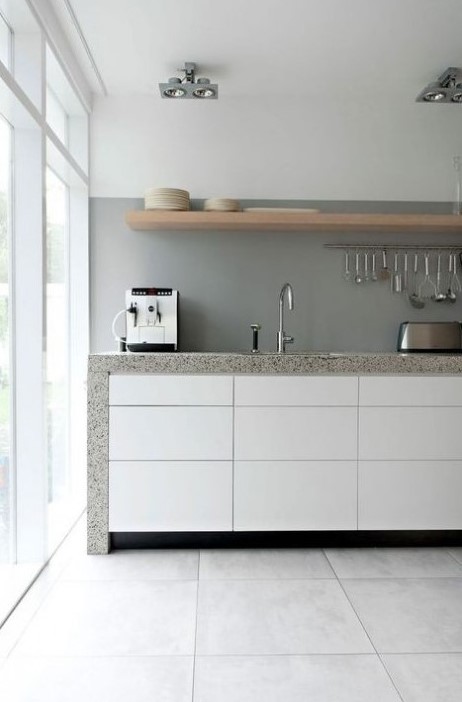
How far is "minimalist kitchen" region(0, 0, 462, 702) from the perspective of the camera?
6.58 ft

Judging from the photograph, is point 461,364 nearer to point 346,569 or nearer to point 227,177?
point 346,569

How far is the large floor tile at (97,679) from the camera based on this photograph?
1641mm

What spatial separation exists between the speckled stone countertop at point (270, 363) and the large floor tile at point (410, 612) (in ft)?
3.07

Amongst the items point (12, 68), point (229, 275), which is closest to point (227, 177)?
point (229, 275)

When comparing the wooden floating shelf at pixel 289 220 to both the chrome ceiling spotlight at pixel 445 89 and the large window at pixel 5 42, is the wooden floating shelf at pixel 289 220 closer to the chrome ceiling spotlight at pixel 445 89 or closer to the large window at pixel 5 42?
the chrome ceiling spotlight at pixel 445 89

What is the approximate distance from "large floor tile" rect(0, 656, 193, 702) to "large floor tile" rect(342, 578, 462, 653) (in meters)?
0.68

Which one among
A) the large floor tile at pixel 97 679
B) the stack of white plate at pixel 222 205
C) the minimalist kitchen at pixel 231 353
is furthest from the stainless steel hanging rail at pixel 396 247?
the large floor tile at pixel 97 679

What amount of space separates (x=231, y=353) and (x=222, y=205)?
0.89 metres

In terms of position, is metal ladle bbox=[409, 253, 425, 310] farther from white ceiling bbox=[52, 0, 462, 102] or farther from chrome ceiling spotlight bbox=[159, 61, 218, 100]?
chrome ceiling spotlight bbox=[159, 61, 218, 100]

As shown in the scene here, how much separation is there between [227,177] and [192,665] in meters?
2.64

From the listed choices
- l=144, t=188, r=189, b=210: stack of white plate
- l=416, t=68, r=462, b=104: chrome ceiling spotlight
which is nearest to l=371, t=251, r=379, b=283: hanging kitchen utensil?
l=416, t=68, r=462, b=104: chrome ceiling spotlight

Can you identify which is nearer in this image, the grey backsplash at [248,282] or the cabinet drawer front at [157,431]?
the cabinet drawer front at [157,431]

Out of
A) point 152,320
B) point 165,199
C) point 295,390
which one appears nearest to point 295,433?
point 295,390

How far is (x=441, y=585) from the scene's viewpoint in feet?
7.83
